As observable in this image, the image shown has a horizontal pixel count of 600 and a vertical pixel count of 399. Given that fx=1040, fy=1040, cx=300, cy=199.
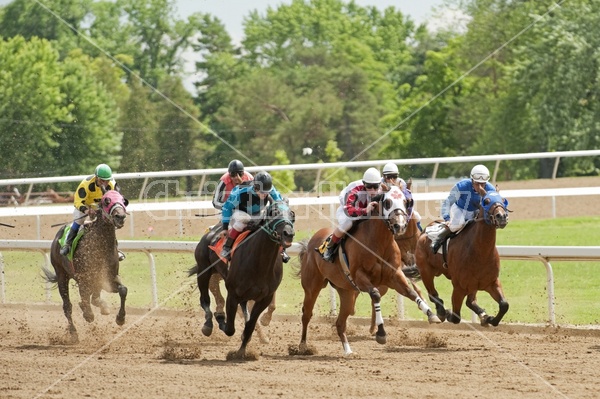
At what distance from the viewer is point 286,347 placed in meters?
11.1

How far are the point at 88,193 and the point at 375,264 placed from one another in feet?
12.9

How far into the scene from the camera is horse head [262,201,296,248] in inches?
368

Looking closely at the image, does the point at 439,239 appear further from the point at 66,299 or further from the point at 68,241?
the point at 66,299

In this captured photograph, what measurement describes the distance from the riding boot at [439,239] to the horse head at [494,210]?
0.77 metres

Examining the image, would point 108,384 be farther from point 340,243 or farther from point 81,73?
point 81,73

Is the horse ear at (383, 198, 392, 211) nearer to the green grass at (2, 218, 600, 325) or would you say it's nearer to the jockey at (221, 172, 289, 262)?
the jockey at (221, 172, 289, 262)

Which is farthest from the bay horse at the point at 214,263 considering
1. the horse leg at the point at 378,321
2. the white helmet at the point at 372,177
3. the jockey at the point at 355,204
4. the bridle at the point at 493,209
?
the bridle at the point at 493,209

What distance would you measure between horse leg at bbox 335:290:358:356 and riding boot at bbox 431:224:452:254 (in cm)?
107

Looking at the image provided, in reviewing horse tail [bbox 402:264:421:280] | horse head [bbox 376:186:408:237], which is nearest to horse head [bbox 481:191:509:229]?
horse head [bbox 376:186:408:237]

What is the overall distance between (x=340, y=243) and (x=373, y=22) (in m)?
78.2

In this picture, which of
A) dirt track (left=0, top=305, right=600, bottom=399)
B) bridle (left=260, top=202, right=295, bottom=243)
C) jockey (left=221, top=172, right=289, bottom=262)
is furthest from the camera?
jockey (left=221, top=172, right=289, bottom=262)

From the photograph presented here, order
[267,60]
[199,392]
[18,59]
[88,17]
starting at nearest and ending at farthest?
[199,392], [18,59], [88,17], [267,60]

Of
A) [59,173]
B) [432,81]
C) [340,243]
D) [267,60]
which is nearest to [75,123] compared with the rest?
[59,173]

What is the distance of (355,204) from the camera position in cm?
1041
